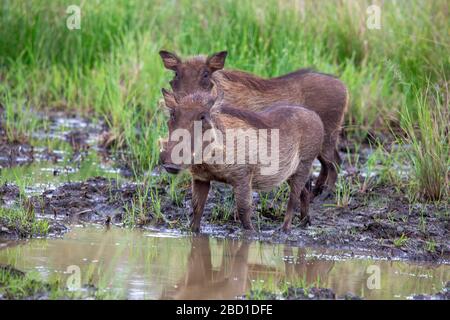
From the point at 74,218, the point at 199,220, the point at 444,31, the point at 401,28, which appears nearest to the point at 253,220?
the point at 199,220

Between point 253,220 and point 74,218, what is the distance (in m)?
1.24

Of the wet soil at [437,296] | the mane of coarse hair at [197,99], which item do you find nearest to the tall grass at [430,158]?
the mane of coarse hair at [197,99]

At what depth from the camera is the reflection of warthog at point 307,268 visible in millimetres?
5219

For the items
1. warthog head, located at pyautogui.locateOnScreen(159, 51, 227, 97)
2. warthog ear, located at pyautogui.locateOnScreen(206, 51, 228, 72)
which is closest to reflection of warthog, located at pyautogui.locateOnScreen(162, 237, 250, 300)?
warthog head, located at pyautogui.locateOnScreen(159, 51, 227, 97)

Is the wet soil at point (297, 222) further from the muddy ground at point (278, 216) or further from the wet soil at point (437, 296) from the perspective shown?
the wet soil at point (437, 296)

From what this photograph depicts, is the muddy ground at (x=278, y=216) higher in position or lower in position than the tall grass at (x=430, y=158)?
lower

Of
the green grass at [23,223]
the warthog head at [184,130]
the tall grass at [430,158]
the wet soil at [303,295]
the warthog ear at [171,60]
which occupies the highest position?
the warthog ear at [171,60]

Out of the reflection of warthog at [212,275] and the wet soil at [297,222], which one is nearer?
the reflection of warthog at [212,275]

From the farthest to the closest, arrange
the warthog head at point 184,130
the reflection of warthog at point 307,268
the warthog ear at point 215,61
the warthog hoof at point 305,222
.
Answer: the warthog ear at point 215,61, the warthog hoof at point 305,222, the warthog head at point 184,130, the reflection of warthog at point 307,268

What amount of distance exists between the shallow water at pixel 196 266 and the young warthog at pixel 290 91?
4.66 feet

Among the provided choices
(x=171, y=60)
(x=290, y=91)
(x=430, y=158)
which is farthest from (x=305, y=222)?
(x=171, y=60)

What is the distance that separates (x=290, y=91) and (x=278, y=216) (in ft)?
4.00

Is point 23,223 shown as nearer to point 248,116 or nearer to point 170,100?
point 170,100
